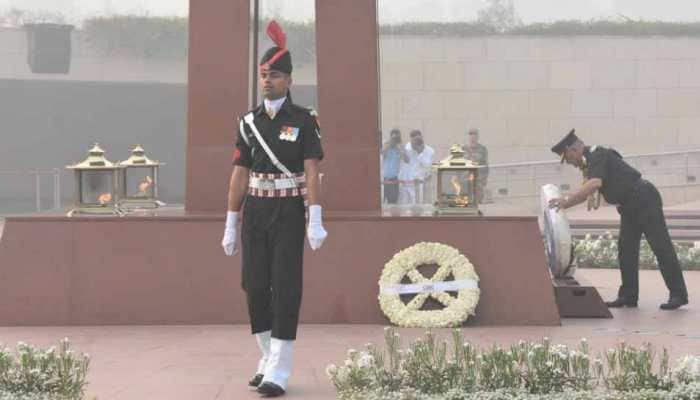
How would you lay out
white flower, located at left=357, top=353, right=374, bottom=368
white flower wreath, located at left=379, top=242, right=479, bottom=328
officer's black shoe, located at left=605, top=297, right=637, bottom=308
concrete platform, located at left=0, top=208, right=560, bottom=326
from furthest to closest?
officer's black shoe, located at left=605, top=297, right=637, bottom=308 < concrete platform, located at left=0, top=208, right=560, bottom=326 < white flower wreath, located at left=379, top=242, right=479, bottom=328 < white flower, located at left=357, top=353, right=374, bottom=368

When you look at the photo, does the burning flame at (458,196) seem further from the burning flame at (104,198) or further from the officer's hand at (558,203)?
the burning flame at (104,198)

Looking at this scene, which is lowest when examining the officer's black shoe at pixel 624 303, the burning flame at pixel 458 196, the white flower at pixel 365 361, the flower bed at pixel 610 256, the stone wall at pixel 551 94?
the officer's black shoe at pixel 624 303

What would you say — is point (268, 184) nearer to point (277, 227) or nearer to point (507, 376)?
point (277, 227)

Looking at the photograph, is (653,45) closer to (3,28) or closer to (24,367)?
(3,28)

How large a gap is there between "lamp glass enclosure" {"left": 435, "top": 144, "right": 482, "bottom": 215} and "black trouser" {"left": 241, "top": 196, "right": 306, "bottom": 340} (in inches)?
110

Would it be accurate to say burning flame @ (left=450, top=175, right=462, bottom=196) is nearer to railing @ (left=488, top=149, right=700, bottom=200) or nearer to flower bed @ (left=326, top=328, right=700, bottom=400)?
flower bed @ (left=326, top=328, right=700, bottom=400)

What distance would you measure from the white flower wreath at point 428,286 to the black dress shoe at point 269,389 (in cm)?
251

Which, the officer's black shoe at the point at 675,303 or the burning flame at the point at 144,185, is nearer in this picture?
the officer's black shoe at the point at 675,303

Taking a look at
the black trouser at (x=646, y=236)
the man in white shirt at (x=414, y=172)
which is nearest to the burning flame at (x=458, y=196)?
the black trouser at (x=646, y=236)

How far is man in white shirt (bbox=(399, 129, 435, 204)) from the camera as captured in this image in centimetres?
1733

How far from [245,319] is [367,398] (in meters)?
3.31

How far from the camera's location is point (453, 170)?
923 cm

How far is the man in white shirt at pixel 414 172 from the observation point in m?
17.3

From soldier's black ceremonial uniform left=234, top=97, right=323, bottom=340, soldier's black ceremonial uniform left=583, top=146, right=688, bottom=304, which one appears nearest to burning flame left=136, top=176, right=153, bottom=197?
soldier's black ceremonial uniform left=583, top=146, right=688, bottom=304
